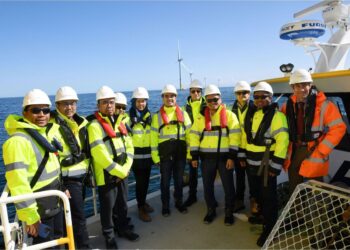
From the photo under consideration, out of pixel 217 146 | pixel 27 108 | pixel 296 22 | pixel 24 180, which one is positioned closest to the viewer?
pixel 24 180

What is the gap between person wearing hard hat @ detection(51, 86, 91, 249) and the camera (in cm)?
302

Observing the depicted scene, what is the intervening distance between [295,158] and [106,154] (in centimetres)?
228

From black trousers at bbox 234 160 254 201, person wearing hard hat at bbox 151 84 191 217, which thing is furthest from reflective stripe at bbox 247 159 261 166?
person wearing hard hat at bbox 151 84 191 217

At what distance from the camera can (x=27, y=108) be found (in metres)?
2.64

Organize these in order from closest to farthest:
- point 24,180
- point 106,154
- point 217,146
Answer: point 24,180, point 106,154, point 217,146

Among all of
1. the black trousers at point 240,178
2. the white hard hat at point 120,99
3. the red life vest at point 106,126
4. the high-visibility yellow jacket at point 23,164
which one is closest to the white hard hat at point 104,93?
the red life vest at point 106,126

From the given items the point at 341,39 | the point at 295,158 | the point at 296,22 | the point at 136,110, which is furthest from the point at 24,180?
the point at 341,39

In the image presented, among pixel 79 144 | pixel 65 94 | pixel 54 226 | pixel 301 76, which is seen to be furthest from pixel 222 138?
pixel 54 226

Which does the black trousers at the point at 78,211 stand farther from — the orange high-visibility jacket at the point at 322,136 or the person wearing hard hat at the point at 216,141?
the orange high-visibility jacket at the point at 322,136

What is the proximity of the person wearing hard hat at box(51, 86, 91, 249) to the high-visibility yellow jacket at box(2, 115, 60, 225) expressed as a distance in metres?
0.35

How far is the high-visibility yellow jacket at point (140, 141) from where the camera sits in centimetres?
417

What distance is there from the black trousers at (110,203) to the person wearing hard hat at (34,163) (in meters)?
0.64

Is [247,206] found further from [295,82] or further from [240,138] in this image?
[295,82]

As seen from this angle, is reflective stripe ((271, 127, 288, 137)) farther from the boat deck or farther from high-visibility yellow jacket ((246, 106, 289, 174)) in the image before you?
the boat deck
